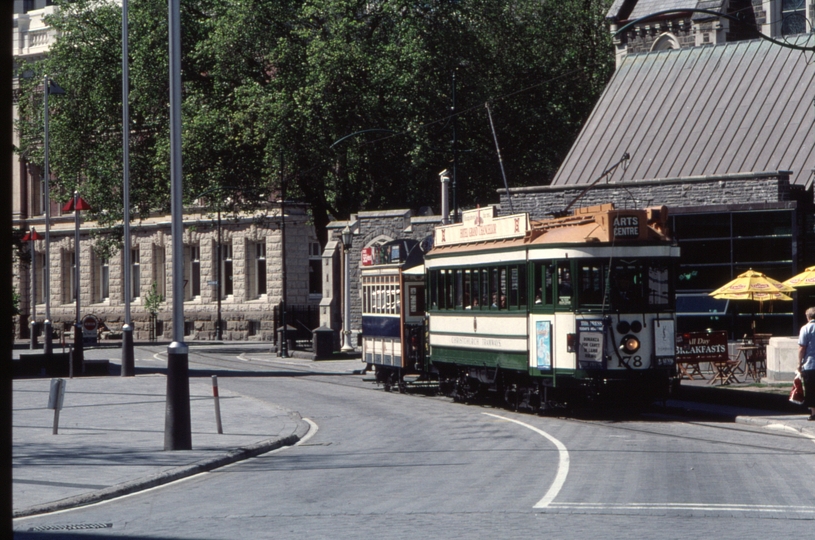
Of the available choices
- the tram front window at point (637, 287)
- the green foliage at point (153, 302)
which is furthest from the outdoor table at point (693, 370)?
the green foliage at point (153, 302)

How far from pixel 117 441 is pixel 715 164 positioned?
2306 centimetres

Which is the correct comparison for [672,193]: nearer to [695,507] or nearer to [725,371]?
[725,371]

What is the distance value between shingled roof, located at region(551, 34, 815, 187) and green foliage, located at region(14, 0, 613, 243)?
4687mm

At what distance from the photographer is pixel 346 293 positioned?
41406 mm

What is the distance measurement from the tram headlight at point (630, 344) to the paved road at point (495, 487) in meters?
1.19

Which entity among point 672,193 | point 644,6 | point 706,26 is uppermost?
point 644,6

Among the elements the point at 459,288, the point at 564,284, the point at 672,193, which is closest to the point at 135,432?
the point at 564,284

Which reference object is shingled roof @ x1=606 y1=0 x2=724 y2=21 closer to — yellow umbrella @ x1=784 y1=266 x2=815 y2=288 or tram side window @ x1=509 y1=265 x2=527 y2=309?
yellow umbrella @ x1=784 y1=266 x2=815 y2=288

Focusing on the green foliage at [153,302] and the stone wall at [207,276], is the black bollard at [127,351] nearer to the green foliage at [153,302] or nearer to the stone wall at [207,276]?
the stone wall at [207,276]

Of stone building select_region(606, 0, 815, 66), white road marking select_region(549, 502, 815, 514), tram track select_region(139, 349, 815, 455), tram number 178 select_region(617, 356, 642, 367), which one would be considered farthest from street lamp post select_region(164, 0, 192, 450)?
stone building select_region(606, 0, 815, 66)

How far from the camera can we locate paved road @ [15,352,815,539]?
9539 mm

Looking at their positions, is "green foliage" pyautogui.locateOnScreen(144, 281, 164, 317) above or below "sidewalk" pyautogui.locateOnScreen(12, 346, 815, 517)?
above

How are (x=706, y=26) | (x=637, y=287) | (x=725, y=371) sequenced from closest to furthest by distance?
(x=637, y=287) → (x=725, y=371) → (x=706, y=26)

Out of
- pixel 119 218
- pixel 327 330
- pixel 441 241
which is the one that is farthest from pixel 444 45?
pixel 441 241
